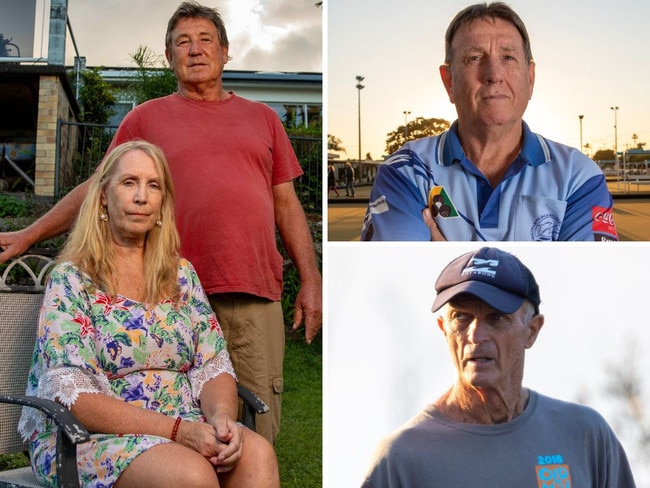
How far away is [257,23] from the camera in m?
3.85

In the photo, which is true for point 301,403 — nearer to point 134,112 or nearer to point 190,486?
point 134,112

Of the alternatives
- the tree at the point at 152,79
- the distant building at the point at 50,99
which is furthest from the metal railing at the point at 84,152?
the tree at the point at 152,79

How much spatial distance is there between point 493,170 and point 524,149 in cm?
13

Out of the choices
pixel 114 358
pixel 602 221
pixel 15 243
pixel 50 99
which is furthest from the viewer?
pixel 50 99

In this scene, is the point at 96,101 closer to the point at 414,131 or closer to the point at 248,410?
the point at 414,131

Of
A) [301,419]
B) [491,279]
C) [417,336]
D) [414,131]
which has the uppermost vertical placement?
[414,131]

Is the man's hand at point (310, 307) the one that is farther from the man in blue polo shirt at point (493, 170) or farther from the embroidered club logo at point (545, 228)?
the embroidered club logo at point (545, 228)

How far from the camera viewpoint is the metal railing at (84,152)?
463 cm

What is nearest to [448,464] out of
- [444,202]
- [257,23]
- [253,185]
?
[444,202]

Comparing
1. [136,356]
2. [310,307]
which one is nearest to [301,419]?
[310,307]

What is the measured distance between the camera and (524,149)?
3006 millimetres

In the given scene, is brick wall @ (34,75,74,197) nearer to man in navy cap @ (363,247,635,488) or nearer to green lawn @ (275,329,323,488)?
green lawn @ (275,329,323,488)

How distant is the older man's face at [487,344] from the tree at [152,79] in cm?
219

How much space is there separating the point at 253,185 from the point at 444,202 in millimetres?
636
